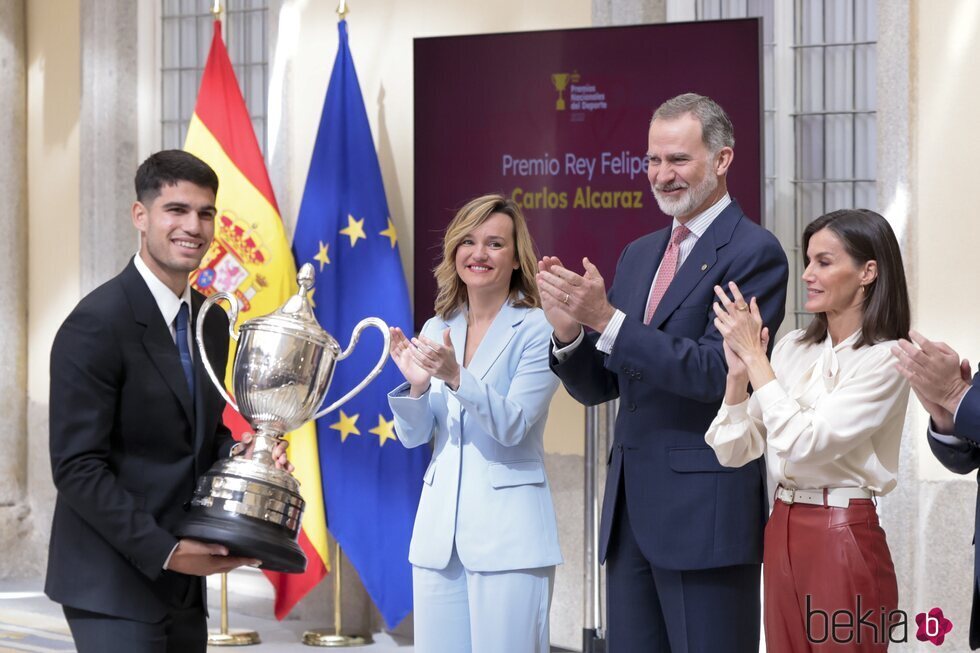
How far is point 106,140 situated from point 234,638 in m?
2.91

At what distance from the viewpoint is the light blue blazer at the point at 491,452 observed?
336 cm

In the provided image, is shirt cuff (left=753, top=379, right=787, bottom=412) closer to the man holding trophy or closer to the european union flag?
the man holding trophy

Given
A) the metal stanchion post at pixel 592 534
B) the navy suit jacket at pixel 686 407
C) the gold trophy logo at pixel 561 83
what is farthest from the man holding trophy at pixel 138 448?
the gold trophy logo at pixel 561 83

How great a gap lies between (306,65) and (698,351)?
402 centimetres

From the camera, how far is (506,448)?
137 inches

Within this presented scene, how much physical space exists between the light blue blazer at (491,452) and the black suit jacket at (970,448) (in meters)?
1.05

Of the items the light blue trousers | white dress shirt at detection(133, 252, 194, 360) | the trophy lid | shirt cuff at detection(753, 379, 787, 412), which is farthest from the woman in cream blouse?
white dress shirt at detection(133, 252, 194, 360)

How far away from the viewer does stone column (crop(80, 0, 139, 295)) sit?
23.8 feet

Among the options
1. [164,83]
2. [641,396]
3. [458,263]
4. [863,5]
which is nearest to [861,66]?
[863,5]

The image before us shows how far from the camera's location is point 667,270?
3.19m

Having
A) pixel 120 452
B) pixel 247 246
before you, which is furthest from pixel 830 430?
pixel 247 246

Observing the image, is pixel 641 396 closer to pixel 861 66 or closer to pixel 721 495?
pixel 721 495

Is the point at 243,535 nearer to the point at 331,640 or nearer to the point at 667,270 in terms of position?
the point at 667,270

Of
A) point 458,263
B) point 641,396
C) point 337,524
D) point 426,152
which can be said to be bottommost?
point 337,524
